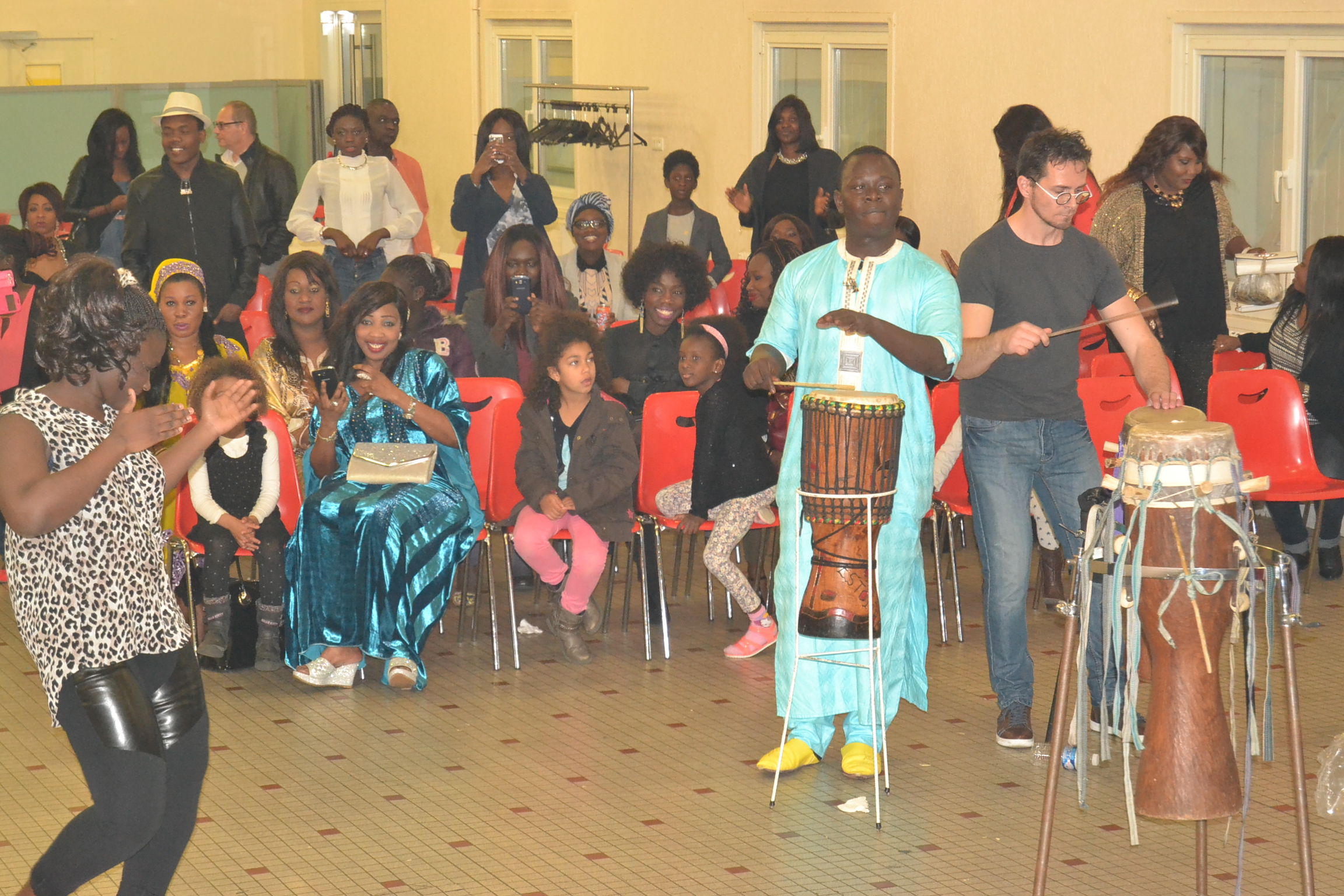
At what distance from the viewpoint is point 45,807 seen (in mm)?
4480

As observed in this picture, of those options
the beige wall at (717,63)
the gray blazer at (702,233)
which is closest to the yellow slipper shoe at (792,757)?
the beige wall at (717,63)

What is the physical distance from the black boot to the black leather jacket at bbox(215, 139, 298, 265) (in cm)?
302

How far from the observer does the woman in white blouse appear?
8.45m

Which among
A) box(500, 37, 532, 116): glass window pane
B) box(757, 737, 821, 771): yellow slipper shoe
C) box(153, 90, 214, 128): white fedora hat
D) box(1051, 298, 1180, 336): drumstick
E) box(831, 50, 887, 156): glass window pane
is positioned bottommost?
box(757, 737, 821, 771): yellow slipper shoe

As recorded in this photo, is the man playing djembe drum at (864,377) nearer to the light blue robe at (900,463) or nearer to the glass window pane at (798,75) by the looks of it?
the light blue robe at (900,463)

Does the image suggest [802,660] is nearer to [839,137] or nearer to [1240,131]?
[1240,131]

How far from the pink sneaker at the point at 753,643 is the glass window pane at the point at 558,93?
841 centimetres

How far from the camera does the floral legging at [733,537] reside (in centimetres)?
579

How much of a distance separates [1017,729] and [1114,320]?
126 centimetres

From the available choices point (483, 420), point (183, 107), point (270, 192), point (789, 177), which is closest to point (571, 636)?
point (483, 420)

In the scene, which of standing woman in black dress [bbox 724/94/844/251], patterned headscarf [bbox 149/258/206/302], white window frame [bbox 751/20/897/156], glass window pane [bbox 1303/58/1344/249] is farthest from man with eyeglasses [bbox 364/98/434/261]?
glass window pane [bbox 1303/58/1344/249]

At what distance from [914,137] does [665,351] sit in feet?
12.7

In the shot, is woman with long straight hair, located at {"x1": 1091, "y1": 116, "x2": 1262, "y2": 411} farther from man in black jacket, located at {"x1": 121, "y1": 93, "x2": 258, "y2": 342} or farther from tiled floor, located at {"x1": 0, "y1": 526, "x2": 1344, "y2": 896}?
man in black jacket, located at {"x1": 121, "y1": 93, "x2": 258, "y2": 342}

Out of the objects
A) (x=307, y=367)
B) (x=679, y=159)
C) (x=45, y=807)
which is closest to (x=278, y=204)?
(x=679, y=159)
